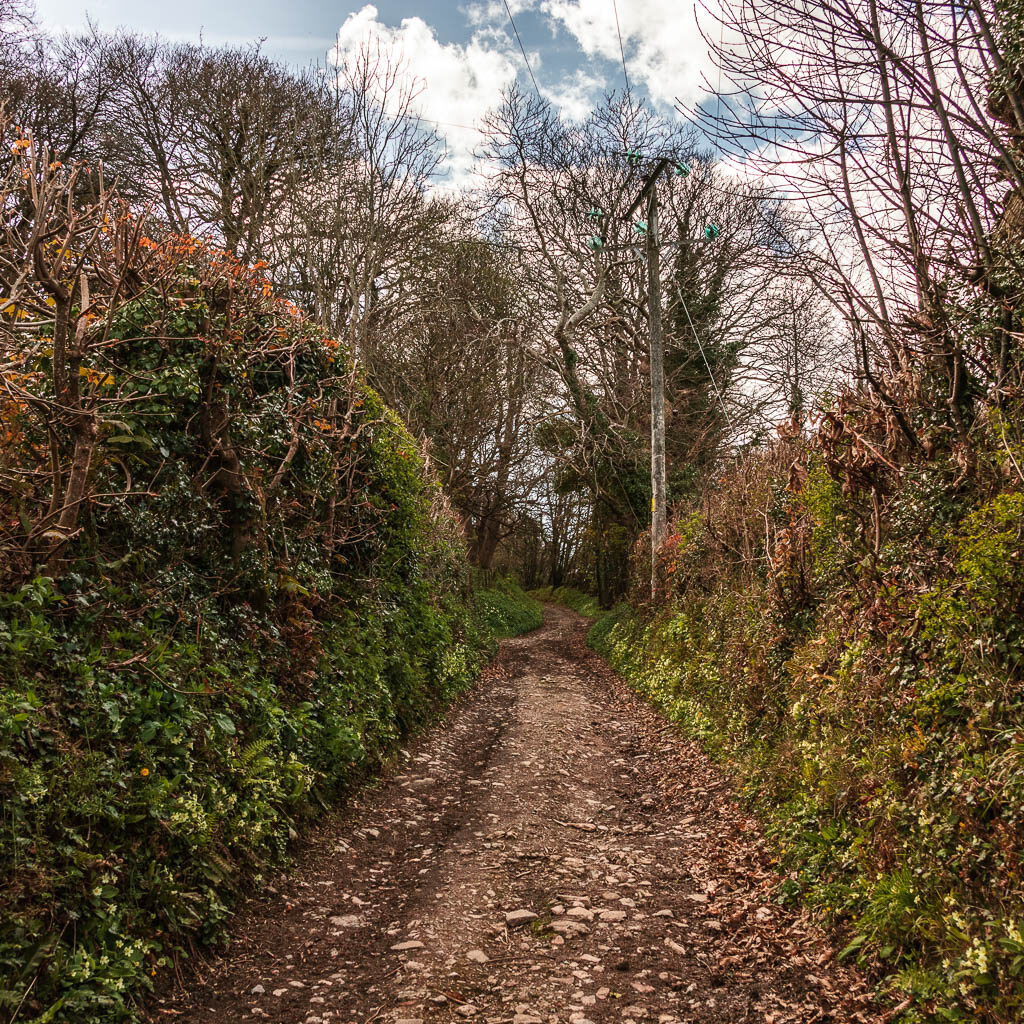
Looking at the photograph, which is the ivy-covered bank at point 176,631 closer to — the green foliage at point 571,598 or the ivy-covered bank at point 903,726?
the ivy-covered bank at point 903,726

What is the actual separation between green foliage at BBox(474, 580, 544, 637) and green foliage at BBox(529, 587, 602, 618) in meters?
2.31

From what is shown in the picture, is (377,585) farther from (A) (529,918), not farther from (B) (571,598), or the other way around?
(B) (571,598)

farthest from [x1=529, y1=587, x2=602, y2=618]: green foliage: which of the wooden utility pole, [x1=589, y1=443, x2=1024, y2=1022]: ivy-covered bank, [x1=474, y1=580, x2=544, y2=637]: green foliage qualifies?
[x1=589, y1=443, x2=1024, y2=1022]: ivy-covered bank

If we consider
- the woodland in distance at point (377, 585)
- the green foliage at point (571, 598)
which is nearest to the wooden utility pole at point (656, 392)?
the woodland in distance at point (377, 585)

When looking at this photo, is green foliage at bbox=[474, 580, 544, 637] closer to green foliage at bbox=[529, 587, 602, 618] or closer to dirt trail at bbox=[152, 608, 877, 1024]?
green foliage at bbox=[529, 587, 602, 618]

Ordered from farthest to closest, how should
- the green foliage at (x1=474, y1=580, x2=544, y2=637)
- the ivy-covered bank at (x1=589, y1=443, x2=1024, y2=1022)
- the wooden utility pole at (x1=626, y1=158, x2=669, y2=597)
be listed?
1. the green foliage at (x1=474, y1=580, x2=544, y2=637)
2. the wooden utility pole at (x1=626, y1=158, x2=669, y2=597)
3. the ivy-covered bank at (x1=589, y1=443, x2=1024, y2=1022)

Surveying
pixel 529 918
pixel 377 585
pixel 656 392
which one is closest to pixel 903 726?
pixel 529 918

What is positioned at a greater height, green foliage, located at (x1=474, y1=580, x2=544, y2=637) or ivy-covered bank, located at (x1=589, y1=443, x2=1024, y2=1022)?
ivy-covered bank, located at (x1=589, y1=443, x2=1024, y2=1022)

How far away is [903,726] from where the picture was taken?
421 cm

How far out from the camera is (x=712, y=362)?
21.8m

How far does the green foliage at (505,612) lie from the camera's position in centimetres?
2045

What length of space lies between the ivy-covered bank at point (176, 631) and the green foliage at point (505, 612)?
1078 centimetres

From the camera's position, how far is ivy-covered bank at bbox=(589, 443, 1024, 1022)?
3156mm

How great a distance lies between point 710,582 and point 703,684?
2.31 m
